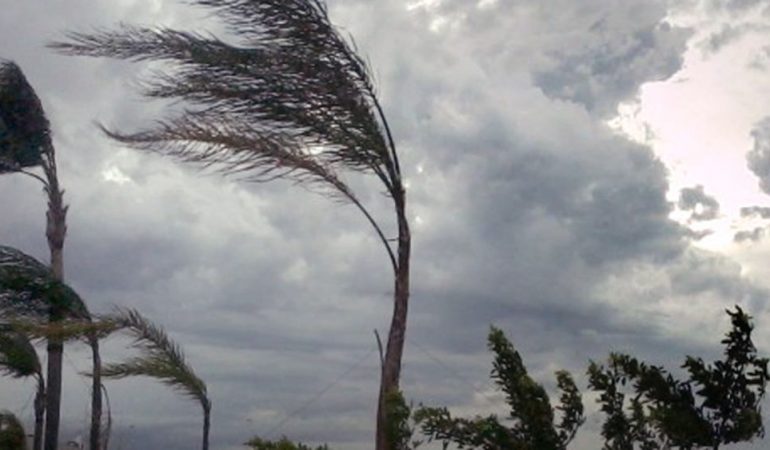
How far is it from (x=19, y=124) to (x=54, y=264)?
269 cm

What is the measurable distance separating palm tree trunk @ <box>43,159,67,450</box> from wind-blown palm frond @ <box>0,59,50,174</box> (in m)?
0.29

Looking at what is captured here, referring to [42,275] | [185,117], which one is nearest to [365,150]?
[185,117]

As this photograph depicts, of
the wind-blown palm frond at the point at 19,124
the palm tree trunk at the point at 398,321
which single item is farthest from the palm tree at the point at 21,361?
the palm tree trunk at the point at 398,321

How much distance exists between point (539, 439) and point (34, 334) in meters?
6.65

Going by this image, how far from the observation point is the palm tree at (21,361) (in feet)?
68.6

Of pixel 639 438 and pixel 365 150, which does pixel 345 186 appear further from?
pixel 639 438

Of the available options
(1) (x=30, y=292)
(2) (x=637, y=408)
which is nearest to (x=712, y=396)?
(2) (x=637, y=408)

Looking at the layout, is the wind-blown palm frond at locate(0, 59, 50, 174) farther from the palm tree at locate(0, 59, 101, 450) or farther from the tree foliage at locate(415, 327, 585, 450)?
the tree foliage at locate(415, 327, 585, 450)

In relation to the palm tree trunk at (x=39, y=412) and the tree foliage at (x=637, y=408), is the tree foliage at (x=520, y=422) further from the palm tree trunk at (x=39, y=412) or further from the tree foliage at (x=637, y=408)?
the palm tree trunk at (x=39, y=412)

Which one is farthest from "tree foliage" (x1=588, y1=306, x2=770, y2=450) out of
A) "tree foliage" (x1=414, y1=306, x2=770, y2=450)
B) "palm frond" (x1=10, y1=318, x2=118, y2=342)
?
"palm frond" (x1=10, y1=318, x2=118, y2=342)

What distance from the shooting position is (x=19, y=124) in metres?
22.2

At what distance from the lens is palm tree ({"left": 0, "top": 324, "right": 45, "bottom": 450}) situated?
2092cm

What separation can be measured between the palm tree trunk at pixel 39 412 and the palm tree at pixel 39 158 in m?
0.44

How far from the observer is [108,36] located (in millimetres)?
13500
